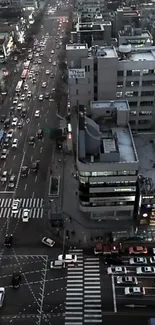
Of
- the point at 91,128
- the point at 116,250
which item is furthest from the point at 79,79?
the point at 116,250

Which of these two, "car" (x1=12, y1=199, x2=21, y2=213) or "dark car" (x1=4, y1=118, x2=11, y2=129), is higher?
"dark car" (x1=4, y1=118, x2=11, y2=129)

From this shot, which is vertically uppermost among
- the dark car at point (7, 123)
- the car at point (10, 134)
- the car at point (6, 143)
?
the dark car at point (7, 123)

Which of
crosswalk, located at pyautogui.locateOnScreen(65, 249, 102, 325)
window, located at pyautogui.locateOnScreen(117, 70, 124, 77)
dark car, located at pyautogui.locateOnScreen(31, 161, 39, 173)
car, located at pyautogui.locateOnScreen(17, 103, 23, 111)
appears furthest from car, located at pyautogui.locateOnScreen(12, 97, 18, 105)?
crosswalk, located at pyautogui.locateOnScreen(65, 249, 102, 325)

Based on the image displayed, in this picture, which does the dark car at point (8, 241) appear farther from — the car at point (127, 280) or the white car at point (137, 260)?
the white car at point (137, 260)

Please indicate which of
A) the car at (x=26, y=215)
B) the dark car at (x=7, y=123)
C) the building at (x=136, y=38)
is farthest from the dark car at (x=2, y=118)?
the building at (x=136, y=38)

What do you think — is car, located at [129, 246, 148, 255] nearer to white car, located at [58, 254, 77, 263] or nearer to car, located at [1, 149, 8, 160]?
white car, located at [58, 254, 77, 263]

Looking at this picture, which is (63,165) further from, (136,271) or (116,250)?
(136,271)
